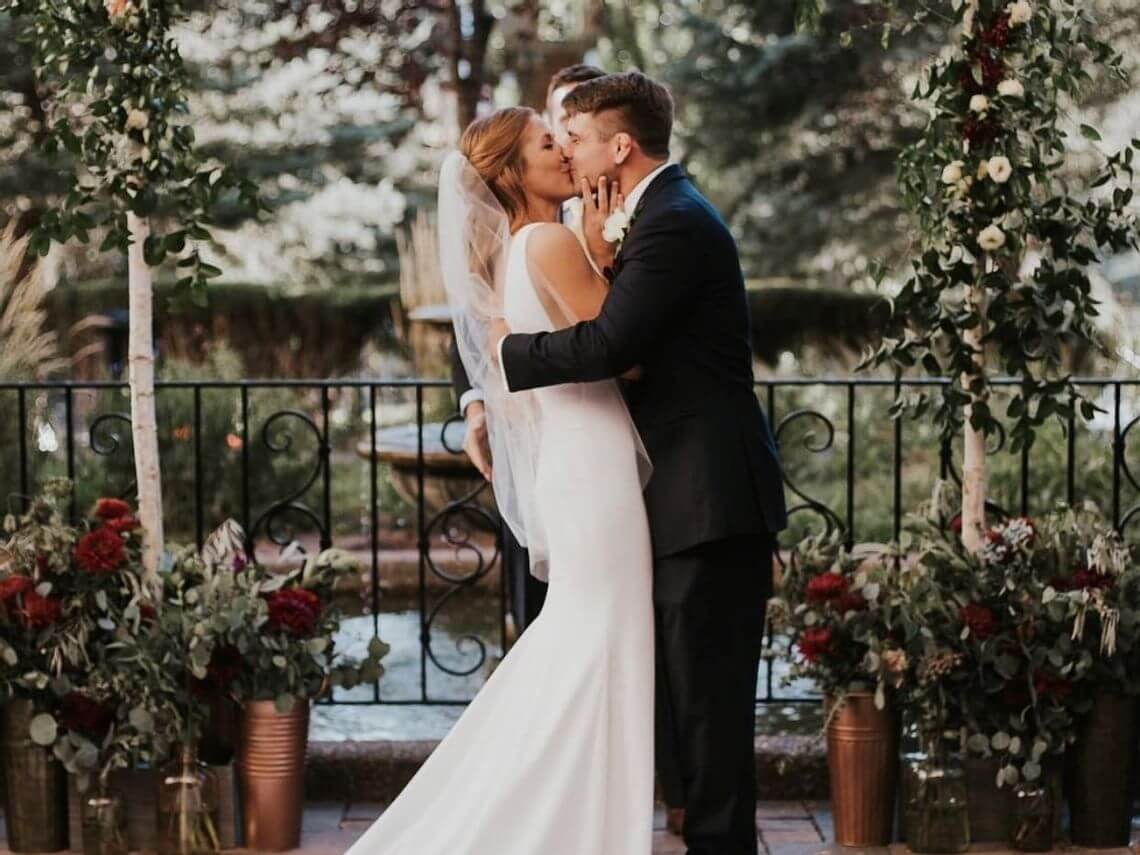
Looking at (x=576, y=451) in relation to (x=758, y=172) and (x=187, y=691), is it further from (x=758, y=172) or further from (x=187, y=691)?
(x=758, y=172)

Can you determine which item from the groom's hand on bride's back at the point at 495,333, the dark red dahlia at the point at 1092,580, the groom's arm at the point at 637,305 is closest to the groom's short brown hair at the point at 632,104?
the groom's arm at the point at 637,305

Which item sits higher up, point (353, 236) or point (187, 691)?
point (353, 236)

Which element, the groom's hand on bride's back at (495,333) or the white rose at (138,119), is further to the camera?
the white rose at (138,119)

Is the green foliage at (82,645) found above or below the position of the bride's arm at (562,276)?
below

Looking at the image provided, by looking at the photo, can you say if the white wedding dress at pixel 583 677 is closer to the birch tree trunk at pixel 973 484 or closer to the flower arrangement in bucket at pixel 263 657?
the flower arrangement in bucket at pixel 263 657

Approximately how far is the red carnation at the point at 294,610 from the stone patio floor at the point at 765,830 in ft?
1.91

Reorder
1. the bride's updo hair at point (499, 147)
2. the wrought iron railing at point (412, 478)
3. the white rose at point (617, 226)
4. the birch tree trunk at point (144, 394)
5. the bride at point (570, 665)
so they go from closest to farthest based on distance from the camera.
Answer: the white rose at point (617, 226)
the bride at point (570, 665)
the bride's updo hair at point (499, 147)
the birch tree trunk at point (144, 394)
the wrought iron railing at point (412, 478)

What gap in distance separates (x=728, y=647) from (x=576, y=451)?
54 centimetres

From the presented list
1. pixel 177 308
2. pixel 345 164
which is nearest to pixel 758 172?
pixel 345 164

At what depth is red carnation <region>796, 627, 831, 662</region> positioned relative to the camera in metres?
4.28

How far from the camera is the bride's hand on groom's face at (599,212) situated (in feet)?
11.9

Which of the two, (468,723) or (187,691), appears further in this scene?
(187,691)

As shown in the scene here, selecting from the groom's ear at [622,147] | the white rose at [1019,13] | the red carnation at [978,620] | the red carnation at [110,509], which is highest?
the white rose at [1019,13]

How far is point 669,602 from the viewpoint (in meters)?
3.69
